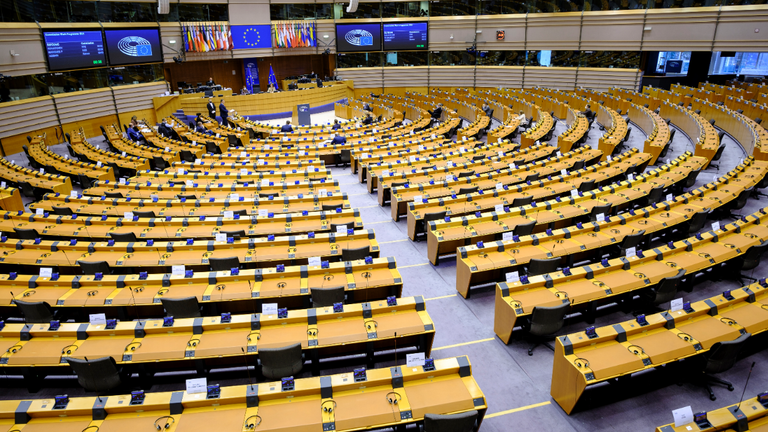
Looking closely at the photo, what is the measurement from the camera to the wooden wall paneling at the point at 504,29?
1328 inches

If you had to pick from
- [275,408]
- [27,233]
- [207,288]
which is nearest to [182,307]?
[207,288]

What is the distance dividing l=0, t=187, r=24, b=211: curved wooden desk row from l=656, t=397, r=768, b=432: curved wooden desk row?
1778 cm

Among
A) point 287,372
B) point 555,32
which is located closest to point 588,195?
point 287,372

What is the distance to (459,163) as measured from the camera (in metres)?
16.7

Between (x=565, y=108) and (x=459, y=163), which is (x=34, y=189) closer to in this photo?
(x=459, y=163)

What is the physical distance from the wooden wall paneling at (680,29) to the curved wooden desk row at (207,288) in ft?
92.9

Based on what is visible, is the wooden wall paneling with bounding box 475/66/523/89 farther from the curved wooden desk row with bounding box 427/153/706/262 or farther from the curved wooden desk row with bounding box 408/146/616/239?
the curved wooden desk row with bounding box 427/153/706/262

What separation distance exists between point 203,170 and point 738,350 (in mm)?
16184

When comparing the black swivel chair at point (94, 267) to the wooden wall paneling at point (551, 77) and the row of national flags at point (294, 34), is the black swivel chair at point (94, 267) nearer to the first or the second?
the row of national flags at point (294, 34)

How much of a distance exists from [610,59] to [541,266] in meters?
27.9

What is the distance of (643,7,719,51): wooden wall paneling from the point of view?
26.8 m

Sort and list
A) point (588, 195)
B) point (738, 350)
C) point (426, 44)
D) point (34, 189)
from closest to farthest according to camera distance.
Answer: point (738, 350) < point (588, 195) < point (34, 189) < point (426, 44)

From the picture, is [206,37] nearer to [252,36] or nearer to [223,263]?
[252,36]

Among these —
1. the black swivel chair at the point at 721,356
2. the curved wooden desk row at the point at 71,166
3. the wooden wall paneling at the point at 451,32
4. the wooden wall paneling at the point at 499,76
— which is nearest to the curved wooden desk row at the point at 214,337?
the black swivel chair at the point at 721,356
